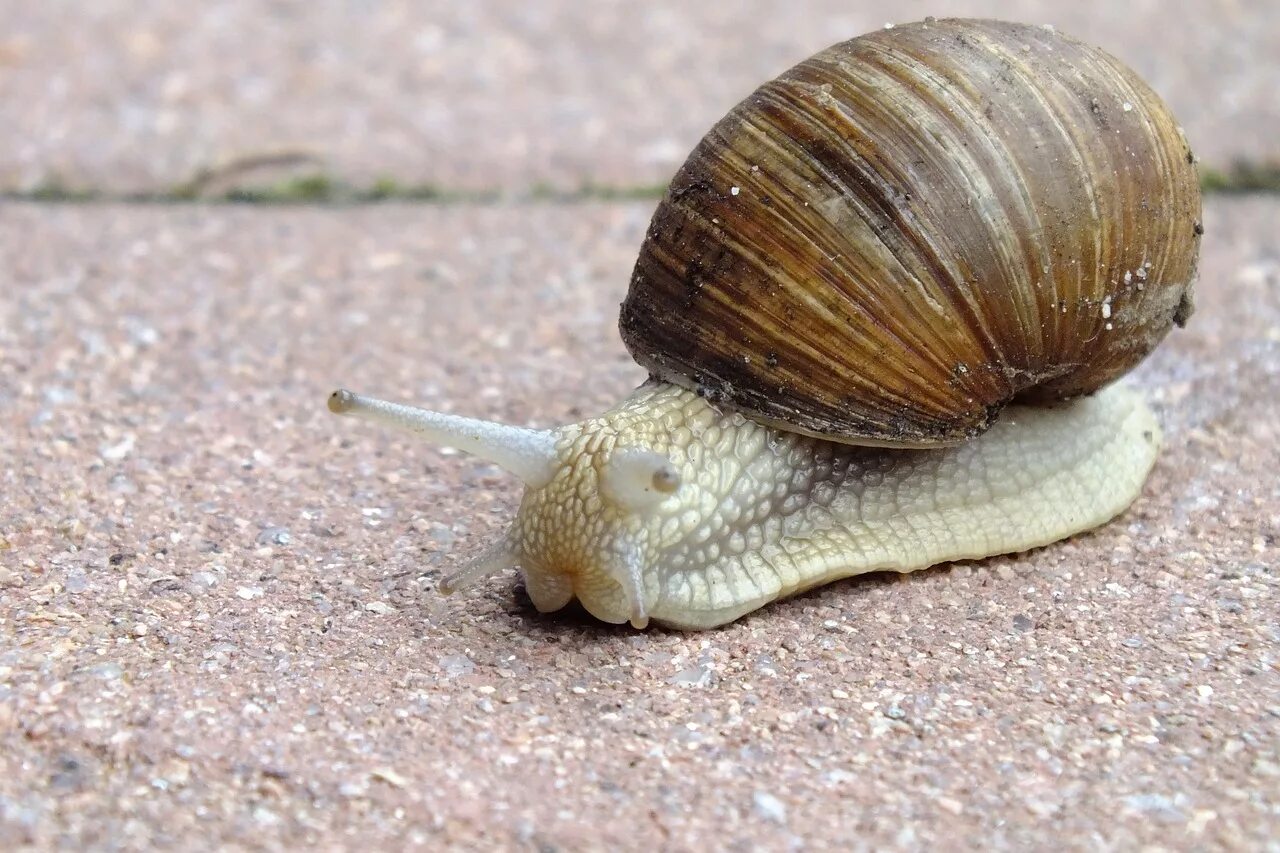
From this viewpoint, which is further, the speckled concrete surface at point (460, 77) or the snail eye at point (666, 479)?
the speckled concrete surface at point (460, 77)

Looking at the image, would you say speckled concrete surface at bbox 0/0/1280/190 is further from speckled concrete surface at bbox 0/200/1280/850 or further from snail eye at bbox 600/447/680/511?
snail eye at bbox 600/447/680/511

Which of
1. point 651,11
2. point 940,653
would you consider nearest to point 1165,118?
point 940,653

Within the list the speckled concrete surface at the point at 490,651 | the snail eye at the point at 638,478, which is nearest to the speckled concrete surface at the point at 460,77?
the speckled concrete surface at the point at 490,651

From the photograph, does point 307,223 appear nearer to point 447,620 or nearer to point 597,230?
point 597,230

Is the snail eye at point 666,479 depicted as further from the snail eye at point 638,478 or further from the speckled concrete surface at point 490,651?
the speckled concrete surface at point 490,651

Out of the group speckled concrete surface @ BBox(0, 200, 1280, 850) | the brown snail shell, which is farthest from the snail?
speckled concrete surface @ BBox(0, 200, 1280, 850)
